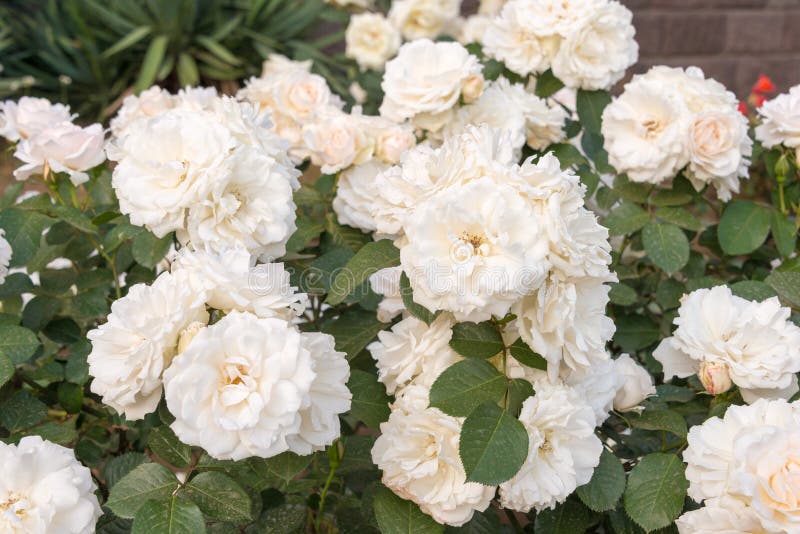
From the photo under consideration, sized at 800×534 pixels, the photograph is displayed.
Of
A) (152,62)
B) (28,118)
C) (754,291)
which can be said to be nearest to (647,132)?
(754,291)

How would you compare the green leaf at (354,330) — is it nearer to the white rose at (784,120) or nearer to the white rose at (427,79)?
the white rose at (427,79)

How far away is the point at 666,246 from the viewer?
1.22 metres

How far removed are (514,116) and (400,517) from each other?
591 mm

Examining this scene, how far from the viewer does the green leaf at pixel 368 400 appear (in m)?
0.94

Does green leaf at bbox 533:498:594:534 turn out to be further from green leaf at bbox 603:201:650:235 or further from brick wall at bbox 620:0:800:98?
brick wall at bbox 620:0:800:98

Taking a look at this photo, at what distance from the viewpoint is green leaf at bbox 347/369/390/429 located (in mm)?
944

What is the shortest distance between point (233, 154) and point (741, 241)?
73 centimetres

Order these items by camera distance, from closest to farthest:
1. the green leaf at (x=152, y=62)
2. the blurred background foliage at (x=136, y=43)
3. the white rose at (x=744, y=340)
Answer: the white rose at (x=744, y=340)
the green leaf at (x=152, y=62)
the blurred background foliage at (x=136, y=43)

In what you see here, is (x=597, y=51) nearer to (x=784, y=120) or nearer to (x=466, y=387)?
→ (x=784, y=120)

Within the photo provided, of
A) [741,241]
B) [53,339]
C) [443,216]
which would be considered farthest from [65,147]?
[741,241]

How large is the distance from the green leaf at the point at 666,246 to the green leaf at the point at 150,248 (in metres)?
0.63

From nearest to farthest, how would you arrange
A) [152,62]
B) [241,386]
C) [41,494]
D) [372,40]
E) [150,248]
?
[241,386]
[41,494]
[150,248]
[372,40]
[152,62]

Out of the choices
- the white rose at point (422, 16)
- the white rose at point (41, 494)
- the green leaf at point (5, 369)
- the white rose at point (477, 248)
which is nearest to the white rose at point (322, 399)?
the white rose at point (477, 248)

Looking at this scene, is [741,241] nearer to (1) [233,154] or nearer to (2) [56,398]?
(1) [233,154]
